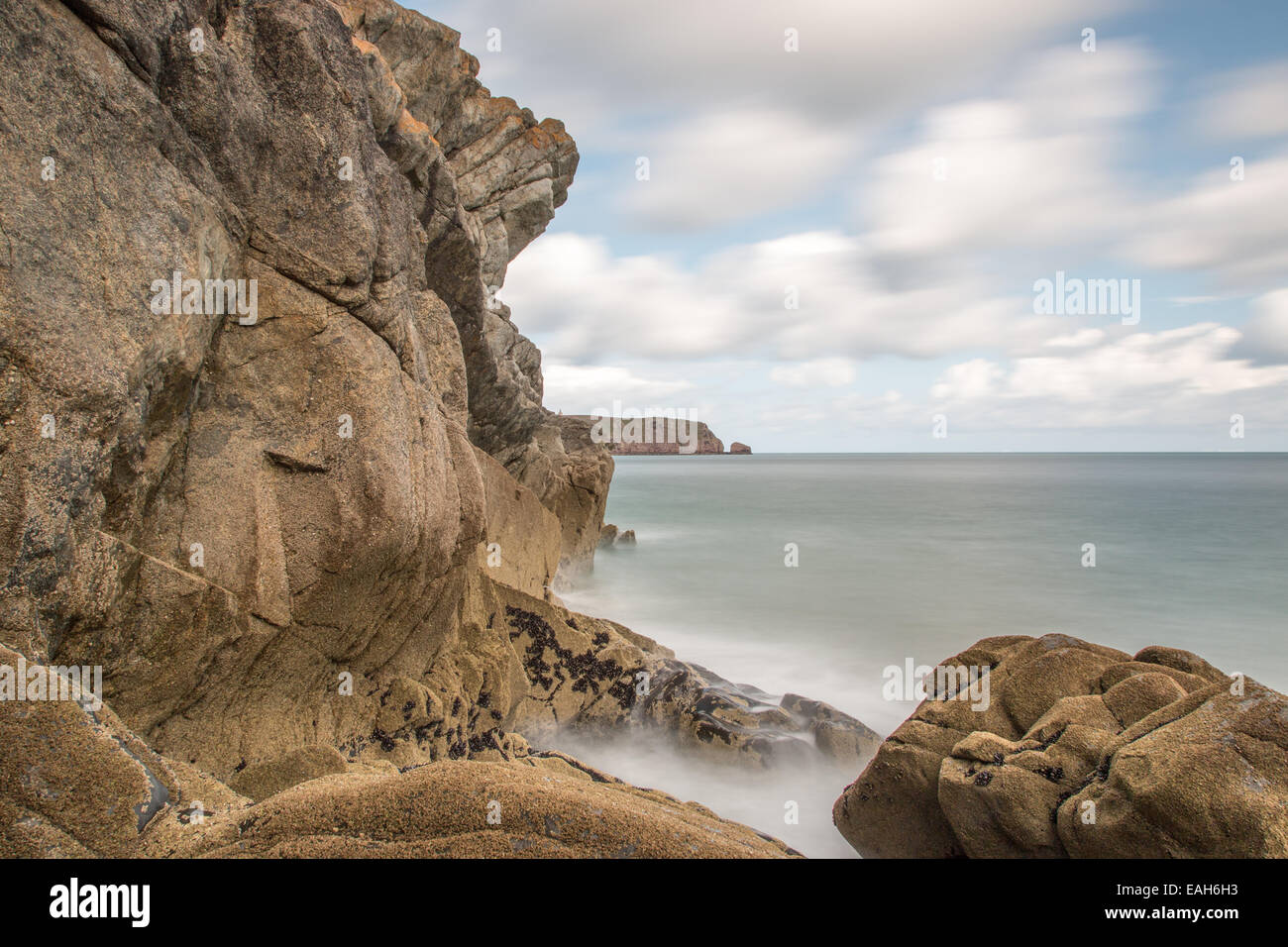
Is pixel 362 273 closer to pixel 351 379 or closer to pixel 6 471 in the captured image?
pixel 351 379

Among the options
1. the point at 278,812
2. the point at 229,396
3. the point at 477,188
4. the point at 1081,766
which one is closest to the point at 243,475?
the point at 229,396

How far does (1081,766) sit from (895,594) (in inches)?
690

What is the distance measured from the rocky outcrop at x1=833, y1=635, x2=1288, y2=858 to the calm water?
1.78 m

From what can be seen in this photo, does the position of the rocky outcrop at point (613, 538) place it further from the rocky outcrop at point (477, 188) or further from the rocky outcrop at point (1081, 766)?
the rocky outcrop at point (1081, 766)

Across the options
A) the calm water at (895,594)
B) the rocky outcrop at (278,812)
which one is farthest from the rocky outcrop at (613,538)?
the rocky outcrop at (278,812)

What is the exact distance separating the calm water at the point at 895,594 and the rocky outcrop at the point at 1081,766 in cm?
178

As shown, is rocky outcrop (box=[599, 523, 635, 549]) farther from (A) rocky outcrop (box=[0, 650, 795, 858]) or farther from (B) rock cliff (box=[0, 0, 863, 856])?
(A) rocky outcrop (box=[0, 650, 795, 858])

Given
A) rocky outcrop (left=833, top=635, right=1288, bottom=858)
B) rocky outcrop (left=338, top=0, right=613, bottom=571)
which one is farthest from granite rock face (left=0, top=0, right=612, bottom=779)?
rocky outcrop (left=833, top=635, right=1288, bottom=858)

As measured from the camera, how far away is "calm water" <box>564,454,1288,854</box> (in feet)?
46.9

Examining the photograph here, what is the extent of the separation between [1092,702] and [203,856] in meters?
6.59

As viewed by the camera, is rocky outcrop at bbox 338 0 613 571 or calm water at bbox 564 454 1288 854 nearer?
rocky outcrop at bbox 338 0 613 571

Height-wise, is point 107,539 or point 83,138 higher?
point 83,138
